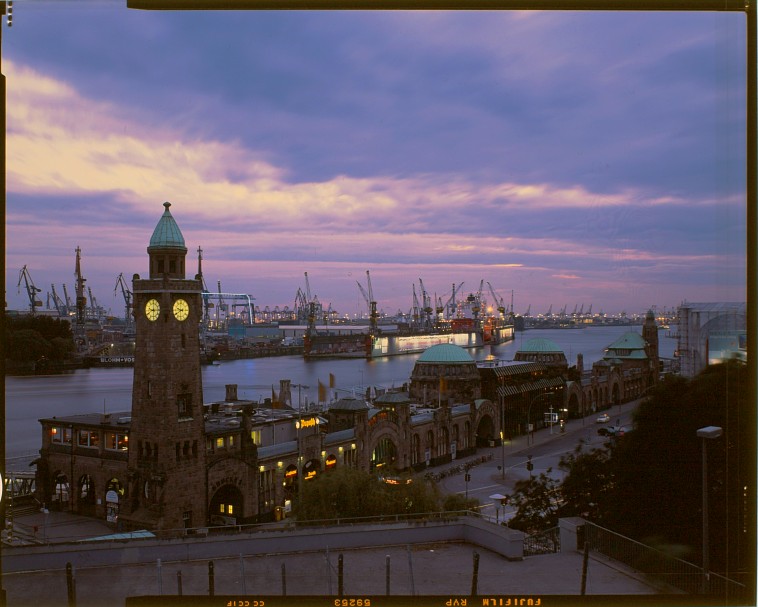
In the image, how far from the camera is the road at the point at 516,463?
63.8ft

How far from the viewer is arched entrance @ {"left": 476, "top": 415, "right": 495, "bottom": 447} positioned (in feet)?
93.7

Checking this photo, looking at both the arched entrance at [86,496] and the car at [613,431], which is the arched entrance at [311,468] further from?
the car at [613,431]

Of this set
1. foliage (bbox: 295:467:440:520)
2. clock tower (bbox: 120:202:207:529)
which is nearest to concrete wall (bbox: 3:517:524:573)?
foliage (bbox: 295:467:440:520)

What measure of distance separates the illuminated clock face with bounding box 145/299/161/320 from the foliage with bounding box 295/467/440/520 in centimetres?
532

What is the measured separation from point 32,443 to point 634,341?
34562mm

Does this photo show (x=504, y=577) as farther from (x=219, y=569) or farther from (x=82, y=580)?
(x=82, y=580)

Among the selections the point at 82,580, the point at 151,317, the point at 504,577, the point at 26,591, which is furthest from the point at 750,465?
the point at 151,317

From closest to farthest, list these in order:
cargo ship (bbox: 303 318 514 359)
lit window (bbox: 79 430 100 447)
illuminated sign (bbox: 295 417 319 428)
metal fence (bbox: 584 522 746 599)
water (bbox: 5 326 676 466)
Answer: metal fence (bbox: 584 522 746 599), lit window (bbox: 79 430 100 447), illuminated sign (bbox: 295 417 319 428), water (bbox: 5 326 676 466), cargo ship (bbox: 303 318 514 359)

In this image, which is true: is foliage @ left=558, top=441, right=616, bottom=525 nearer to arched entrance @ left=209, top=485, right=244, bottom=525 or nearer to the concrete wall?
the concrete wall

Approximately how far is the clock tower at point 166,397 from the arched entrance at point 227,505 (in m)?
0.60

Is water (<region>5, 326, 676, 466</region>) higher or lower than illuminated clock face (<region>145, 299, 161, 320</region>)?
lower

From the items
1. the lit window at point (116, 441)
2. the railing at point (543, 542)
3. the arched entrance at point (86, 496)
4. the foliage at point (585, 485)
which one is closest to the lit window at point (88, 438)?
the lit window at point (116, 441)

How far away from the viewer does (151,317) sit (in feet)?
50.0

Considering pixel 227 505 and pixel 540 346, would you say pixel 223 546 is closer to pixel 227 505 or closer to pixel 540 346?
pixel 227 505
